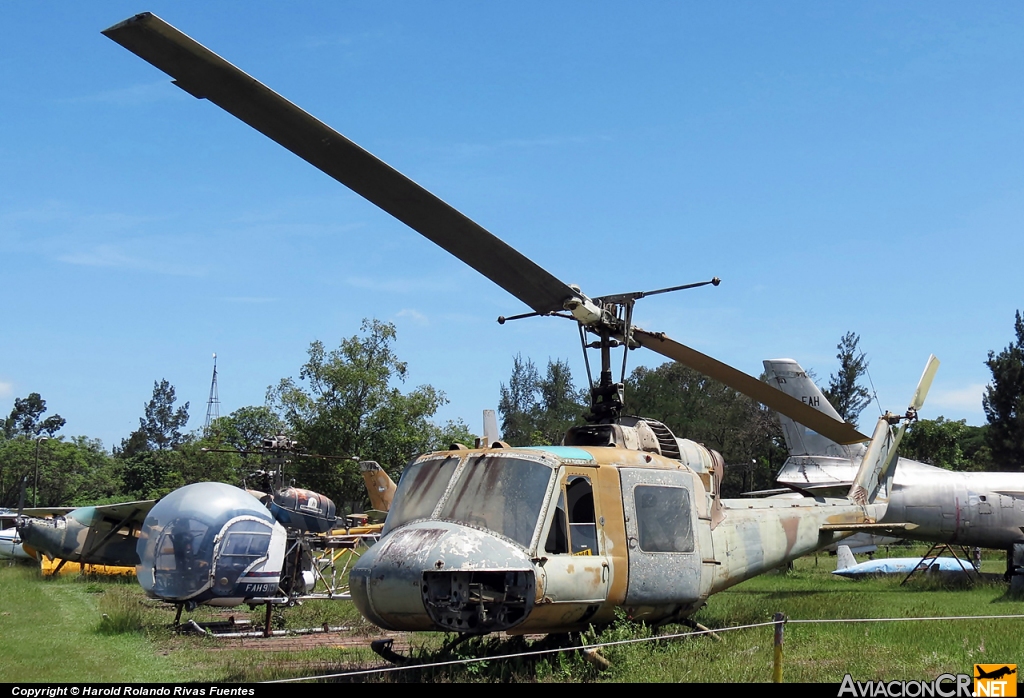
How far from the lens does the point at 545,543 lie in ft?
27.0

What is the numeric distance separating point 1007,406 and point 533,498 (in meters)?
46.8

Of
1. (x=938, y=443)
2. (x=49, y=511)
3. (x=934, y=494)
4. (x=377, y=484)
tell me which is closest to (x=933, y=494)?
(x=934, y=494)

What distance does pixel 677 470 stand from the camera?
32.3 ft

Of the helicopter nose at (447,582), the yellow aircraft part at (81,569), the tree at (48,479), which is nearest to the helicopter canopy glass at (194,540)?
the helicopter nose at (447,582)

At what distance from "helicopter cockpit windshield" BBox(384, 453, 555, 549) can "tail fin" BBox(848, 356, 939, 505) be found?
8.16 m

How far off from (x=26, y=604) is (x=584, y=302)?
13.0 metres

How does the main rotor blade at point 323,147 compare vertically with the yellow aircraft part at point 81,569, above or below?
above

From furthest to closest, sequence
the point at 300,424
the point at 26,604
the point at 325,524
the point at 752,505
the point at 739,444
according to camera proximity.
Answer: the point at 739,444, the point at 300,424, the point at 325,524, the point at 26,604, the point at 752,505

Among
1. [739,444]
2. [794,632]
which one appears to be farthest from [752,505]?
[739,444]

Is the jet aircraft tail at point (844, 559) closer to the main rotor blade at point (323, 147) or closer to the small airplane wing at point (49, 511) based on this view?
the main rotor blade at point (323, 147)

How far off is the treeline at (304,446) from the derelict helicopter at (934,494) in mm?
11634

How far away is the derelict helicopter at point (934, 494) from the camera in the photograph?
23.1 meters

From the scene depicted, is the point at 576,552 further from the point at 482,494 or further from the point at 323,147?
the point at 323,147

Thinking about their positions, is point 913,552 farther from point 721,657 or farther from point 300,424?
point 721,657
